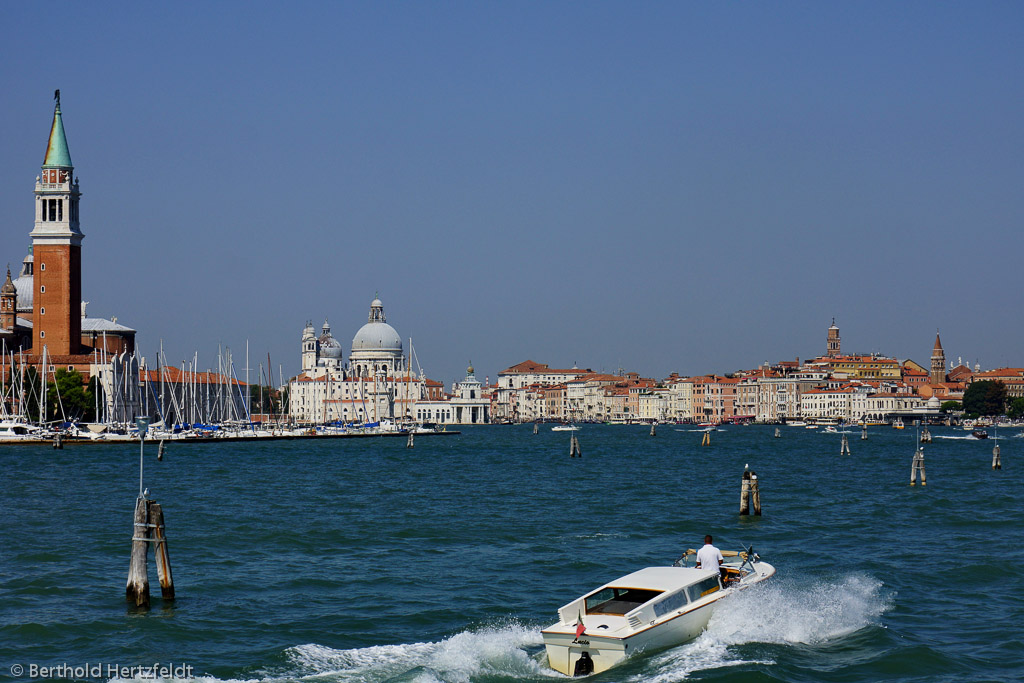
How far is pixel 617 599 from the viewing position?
1217 centimetres

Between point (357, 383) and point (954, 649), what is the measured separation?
12502 cm

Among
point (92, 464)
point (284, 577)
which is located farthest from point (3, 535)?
point (92, 464)

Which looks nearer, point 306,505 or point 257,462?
point 306,505

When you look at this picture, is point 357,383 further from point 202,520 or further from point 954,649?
point 954,649

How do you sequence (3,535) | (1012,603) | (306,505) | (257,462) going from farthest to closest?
1. (257,462)
2. (306,505)
3. (3,535)
4. (1012,603)

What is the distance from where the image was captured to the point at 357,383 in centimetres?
13600

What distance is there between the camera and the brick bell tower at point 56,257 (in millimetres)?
69938

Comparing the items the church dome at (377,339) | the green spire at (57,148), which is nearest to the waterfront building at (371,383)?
the church dome at (377,339)

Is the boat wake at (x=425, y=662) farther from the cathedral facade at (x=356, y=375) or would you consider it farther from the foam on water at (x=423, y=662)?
the cathedral facade at (x=356, y=375)

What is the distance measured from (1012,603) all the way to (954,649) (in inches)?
100

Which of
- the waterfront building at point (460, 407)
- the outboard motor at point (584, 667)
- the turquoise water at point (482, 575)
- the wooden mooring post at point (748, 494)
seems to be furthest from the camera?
the waterfront building at point (460, 407)

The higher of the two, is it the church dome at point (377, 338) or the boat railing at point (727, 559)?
the church dome at point (377, 338)

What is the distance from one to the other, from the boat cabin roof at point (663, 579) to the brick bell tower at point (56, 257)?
62.1m

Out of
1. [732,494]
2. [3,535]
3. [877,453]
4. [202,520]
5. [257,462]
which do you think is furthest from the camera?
[877,453]
